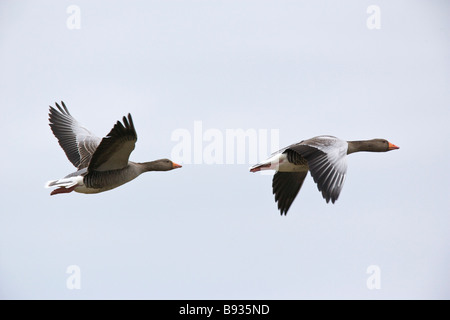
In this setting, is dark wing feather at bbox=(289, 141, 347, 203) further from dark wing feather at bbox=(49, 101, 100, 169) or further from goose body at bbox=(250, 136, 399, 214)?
dark wing feather at bbox=(49, 101, 100, 169)

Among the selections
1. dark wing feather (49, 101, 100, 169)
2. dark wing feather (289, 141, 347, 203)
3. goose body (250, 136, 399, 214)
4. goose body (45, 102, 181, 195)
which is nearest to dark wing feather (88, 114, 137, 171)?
goose body (45, 102, 181, 195)

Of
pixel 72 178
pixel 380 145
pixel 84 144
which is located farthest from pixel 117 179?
pixel 380 145

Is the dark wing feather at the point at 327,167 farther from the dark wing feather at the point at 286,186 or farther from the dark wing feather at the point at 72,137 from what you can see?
the dark wing feather at the point at 72,137

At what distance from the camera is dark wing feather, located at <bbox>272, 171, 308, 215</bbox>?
10.7 m

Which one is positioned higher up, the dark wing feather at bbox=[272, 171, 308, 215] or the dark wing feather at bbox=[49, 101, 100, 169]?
the dark wing feather at bbox=[49, 101, 100, 169]

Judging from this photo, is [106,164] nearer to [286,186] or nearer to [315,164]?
[286,186]

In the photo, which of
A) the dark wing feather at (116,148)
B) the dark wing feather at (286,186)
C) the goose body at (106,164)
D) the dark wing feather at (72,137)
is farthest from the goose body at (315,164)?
the dark wing feather at (72,137)

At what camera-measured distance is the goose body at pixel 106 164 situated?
9.47 m

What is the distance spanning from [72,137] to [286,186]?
3427 millimetres

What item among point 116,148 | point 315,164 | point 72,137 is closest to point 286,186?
point 315,164

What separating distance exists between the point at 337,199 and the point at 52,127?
5.24 meters

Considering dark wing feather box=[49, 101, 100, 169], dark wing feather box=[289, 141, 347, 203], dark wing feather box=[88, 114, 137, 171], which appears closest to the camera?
dark wing feather box=[289, 141, 347, 203]

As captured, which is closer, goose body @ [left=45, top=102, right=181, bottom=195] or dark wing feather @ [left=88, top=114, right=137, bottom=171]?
dark wing feather @ [left=88, top=114, right=137, bottom=171]

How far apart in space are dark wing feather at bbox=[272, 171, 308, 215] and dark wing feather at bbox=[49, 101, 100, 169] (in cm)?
270
